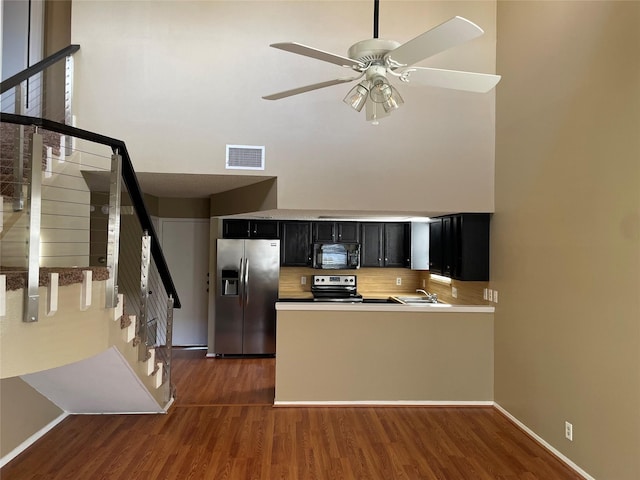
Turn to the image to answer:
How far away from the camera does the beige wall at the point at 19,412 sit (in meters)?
2.95

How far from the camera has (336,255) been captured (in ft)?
20.9

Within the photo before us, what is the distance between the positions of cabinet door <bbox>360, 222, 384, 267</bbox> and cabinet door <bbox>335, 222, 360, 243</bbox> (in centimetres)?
8

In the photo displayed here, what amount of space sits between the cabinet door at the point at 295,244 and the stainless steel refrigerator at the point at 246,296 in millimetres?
380

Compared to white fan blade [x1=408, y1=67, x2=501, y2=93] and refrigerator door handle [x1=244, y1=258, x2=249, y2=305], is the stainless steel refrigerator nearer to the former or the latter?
refrigerator door handle [x1=244, y1=258, x2=249, y2=305]

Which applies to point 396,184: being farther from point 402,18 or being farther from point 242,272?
point 242,272

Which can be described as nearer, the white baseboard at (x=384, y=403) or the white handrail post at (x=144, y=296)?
the white handrail post at (x=144, y=296)

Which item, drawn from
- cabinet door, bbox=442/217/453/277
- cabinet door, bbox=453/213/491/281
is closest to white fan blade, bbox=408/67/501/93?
cabinet door, bbox=453/213/491/281

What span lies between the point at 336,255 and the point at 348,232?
0.41 metres

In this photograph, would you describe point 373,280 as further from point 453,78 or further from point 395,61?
point 395,61

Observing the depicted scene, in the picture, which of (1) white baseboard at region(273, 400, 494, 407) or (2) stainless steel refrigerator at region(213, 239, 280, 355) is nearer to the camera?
(1) white baseboard at region(273, 400, 494, 407)

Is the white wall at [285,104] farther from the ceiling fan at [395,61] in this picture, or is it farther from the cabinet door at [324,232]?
the cabinet door at [324,232]

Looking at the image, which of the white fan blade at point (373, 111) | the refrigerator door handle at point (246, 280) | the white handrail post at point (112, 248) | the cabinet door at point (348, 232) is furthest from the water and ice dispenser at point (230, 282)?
the white fan blade at point (373, 111)

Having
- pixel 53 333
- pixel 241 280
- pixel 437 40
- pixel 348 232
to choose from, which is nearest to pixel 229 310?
pixel 241 280

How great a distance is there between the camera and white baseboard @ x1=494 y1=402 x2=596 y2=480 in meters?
2.89
